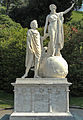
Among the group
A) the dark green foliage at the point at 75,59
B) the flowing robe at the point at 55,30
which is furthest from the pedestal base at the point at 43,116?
the dark green foliage at the point at 75,59

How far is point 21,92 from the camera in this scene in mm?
8906

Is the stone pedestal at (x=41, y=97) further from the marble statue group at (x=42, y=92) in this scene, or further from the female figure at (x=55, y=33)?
the female figure at (x=55, y=33)

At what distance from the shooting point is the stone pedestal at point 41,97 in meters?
8.75

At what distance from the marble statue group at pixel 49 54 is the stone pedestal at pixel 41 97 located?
0.47 metres

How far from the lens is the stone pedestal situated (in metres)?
8.75

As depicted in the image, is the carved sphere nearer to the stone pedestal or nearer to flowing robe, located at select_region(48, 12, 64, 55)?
the stone pedestal

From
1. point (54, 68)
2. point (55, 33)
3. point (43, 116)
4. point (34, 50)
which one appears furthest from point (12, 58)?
point (43, 116)

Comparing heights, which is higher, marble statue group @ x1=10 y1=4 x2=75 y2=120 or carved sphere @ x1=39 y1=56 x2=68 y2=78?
carved sphere @ x1=39 y1=56 x2=68 y2=78

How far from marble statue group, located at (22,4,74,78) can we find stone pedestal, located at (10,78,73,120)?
0.47 meters

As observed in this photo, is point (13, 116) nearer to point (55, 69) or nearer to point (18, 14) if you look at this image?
point (55, 69)

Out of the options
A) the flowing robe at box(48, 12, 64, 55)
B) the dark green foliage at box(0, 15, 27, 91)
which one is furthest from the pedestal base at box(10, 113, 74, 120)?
the dark green foliage at box(0, 15, 27, 91)

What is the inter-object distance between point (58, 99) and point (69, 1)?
67.1 ft

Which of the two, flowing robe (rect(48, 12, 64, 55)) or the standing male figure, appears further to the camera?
flowing robe (rect(48, 12, 64, 55))

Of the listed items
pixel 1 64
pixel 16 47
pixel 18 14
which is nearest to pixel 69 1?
pixel 18 14
